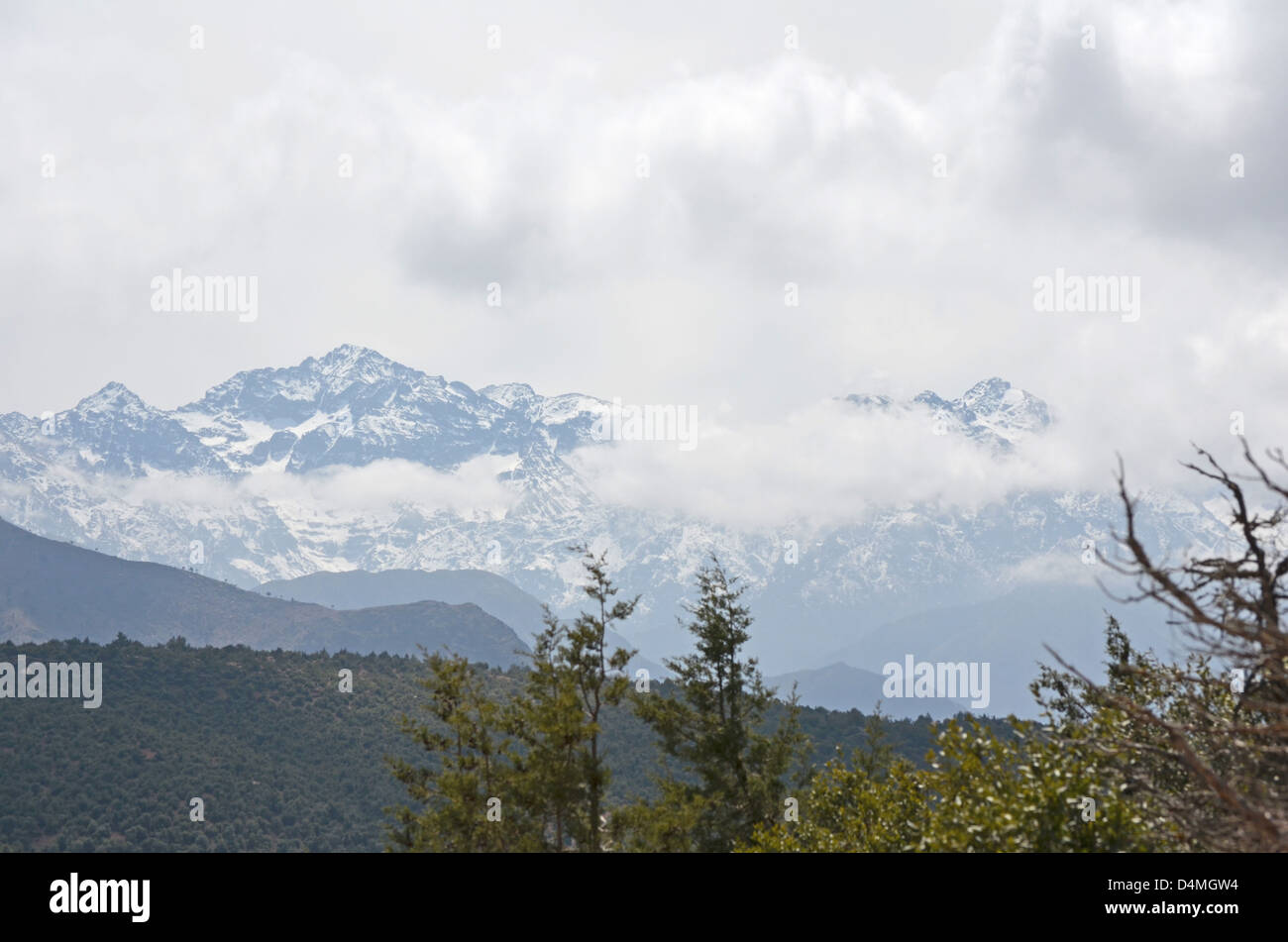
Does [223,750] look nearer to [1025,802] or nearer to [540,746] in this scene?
[540,746]

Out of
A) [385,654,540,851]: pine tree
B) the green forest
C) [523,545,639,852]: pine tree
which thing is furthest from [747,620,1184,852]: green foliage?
the green forest

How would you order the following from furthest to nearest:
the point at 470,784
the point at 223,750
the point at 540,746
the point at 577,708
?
the point at 223,750
the point at 470,784
the point at 540,746
the point at 577,708

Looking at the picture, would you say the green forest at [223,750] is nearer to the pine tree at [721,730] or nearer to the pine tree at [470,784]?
the pine tree at [721,730]

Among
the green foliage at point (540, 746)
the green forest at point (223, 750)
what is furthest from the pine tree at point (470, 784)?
the green forest at point (223, 750)

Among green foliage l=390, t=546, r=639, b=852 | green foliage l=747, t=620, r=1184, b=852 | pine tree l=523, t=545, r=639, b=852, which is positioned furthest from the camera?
green foliage l=390, t=546, r=639, b=852

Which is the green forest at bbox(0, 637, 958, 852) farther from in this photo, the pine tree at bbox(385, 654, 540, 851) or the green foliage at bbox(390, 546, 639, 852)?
the green foliage at bbox(390, 546, 639, 852)

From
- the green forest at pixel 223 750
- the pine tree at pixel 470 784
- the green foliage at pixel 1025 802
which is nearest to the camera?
the green foliage at pixel 1025 802

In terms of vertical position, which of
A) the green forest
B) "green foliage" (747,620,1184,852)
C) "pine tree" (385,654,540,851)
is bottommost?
the green forest

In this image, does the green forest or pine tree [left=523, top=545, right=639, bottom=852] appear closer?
pine tree [left=523, top=545, right=639, bottom=852]

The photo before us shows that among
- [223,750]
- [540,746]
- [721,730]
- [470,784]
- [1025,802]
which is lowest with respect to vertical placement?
[223,750]

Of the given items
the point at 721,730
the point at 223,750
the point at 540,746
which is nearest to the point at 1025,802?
the point at 540,746

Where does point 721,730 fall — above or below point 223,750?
above
